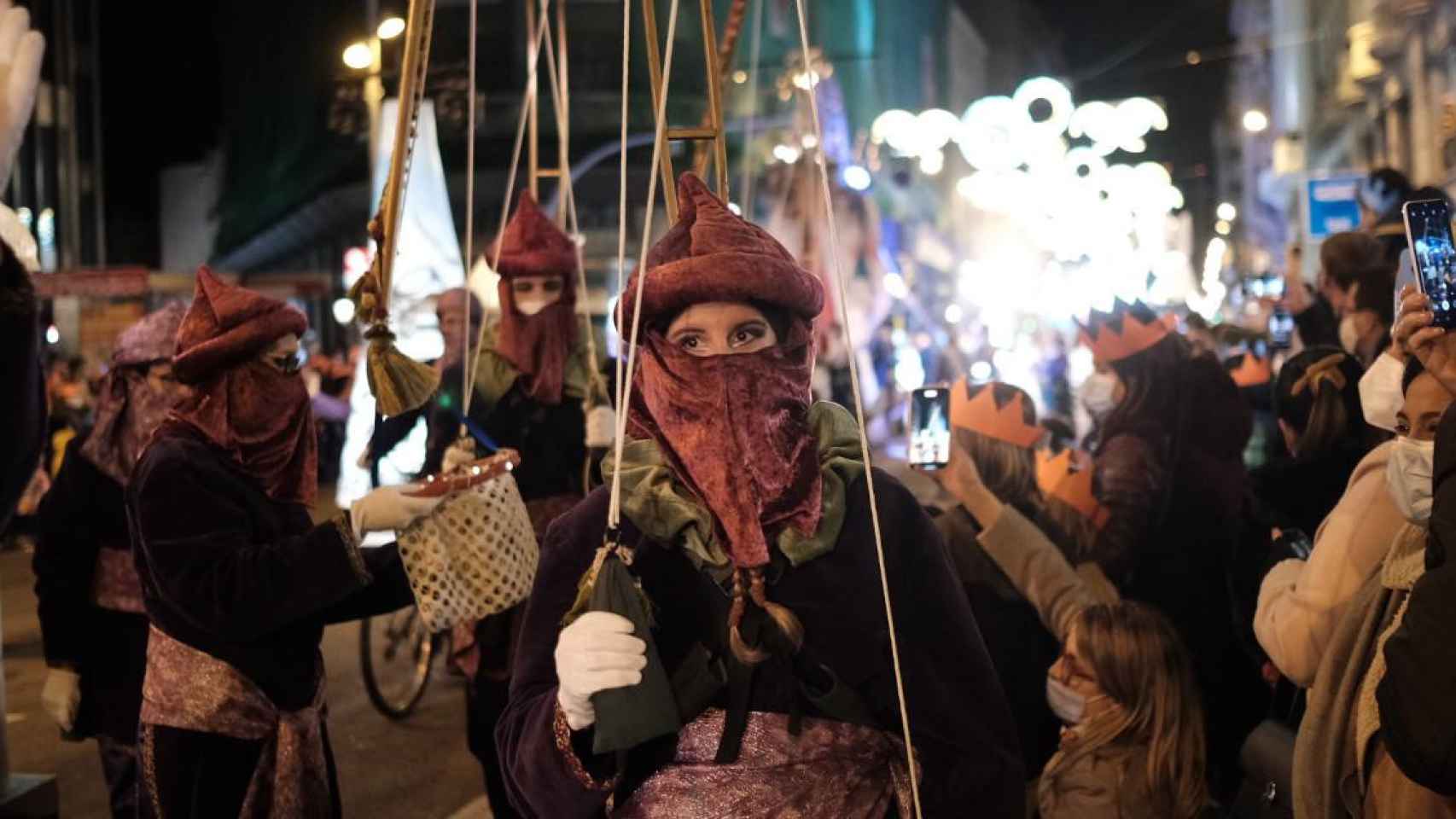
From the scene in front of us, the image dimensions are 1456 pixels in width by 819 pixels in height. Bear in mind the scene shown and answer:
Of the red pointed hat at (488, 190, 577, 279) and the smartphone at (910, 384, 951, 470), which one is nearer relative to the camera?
the smartphone at (910, 384, 951, 470)

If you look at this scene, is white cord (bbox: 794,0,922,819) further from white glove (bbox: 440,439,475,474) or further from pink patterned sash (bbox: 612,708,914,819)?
white glove (bbox: 440,439,475,474)

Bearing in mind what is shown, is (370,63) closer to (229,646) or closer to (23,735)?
(23,735)

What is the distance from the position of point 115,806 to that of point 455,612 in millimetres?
1933

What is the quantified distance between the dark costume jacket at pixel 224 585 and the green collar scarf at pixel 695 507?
132 centimetres

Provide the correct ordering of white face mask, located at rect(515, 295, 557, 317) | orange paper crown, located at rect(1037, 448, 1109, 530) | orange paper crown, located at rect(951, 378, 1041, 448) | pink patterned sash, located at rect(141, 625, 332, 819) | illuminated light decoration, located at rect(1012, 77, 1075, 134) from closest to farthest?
1. pink patterned sash, located at rect(141, 625, 332, 819)
2. orange paper crown, located at rect(951, 378, 1041, 448)
3. orange paper crown, located at rect(1037, 448, 1109, 530)
4. white face mask, located at rect(515, 295, 557, 317)
5. illuminated light decoration, located at rect(1012, 77, 1075, 134)

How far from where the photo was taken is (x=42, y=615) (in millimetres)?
4781

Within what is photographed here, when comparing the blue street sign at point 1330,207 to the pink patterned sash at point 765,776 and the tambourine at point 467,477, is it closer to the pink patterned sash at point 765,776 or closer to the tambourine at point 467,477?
the tambourine at point 467,477

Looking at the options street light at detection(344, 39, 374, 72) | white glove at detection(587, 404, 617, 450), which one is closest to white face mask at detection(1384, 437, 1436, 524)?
white glove at detection(587, 404, 617, 450)

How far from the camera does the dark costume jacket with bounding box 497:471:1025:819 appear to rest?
2.40 meters

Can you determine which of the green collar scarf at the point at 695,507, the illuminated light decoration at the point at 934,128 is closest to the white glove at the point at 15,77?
the green collar scarf at the point at 695,507

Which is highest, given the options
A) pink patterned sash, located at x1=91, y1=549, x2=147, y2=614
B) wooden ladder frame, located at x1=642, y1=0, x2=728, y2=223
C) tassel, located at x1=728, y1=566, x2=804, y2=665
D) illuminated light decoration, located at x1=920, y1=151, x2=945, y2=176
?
illuminated light decoration, located at x1=920, y1=151, x2=945, y2=176

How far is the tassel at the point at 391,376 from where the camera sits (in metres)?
3.66

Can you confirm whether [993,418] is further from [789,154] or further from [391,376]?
[789,154]

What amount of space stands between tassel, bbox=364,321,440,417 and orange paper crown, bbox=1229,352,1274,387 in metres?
5.90
